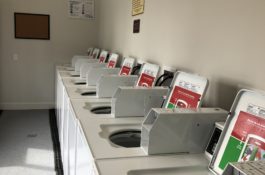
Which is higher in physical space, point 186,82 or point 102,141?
point 186,82

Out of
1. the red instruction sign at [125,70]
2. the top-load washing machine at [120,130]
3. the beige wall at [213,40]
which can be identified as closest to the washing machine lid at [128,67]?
the red instruction sign at [125,70]

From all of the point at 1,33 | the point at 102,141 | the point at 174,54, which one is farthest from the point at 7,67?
the point at 102,141

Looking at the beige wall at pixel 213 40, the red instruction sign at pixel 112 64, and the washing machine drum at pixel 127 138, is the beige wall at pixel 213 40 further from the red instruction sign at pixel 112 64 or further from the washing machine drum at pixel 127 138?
the red instruction sign at pixel 112 64

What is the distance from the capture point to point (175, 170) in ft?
3.97

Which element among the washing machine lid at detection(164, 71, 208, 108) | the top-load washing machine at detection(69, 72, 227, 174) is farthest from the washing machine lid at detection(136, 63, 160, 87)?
the washing machine lid at detection(164, 71, 208, 108)

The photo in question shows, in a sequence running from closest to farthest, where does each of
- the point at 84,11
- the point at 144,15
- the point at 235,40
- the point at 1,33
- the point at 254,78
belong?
the point at 254,78
the point at 235,40
the point at 144,15
the point at 1,33
the point at 84,11

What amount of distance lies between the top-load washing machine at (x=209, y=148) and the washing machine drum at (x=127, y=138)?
15.1 inches

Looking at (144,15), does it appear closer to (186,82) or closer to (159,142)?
(186,82)

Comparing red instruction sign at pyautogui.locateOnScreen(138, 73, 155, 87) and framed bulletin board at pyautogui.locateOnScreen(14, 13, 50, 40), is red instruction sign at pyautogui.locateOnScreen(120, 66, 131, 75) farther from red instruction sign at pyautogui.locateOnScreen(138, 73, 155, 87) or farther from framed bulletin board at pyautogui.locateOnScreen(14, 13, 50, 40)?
framed bulletin board at pyautogui.locateOnScreen(14, 13, 50, 40)

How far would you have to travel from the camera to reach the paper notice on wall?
215 inches

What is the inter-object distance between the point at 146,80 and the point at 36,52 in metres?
3.72

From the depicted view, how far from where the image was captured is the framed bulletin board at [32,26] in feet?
17.2

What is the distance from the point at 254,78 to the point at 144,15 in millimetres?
1864

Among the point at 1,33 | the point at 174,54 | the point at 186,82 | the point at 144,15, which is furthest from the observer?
the point at 1,33
